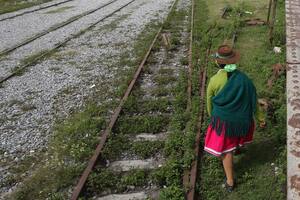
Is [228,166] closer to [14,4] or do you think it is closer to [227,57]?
[227,57]

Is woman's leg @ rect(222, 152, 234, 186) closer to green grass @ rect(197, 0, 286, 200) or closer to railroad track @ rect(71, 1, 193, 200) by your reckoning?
green grass @ rect(197, 0, 286, 200)

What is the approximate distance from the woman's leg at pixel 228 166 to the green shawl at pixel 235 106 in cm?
31

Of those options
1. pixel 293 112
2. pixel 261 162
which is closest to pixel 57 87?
pixel 261 162

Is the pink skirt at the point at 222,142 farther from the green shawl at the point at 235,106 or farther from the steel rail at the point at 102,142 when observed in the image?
the steel rail at the point at 102,142

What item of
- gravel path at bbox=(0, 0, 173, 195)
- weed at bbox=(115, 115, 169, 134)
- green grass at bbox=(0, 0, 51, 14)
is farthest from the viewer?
green grass at bbox=(0, 0, 51, 14)

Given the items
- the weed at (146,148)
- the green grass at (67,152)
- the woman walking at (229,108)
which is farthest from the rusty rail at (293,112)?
the green grass at (67,152)

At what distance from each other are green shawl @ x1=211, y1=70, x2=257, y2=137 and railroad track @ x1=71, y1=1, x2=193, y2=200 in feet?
4.20

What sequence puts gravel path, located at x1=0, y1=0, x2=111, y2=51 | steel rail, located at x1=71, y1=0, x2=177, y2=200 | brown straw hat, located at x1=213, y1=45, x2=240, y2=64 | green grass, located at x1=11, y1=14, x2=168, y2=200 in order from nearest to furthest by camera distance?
brown straw hat, located at x1=213, y1=45, x2=240, y2=64 < steel rail, located at x1=71, y1=0, x2=177, y2=200 < green grass, located at x1=11, y1=14, x2=168, y2=200 < gravel path, located at x1=0, y1=0, x2=111, y2=51

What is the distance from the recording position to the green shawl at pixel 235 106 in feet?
16.0

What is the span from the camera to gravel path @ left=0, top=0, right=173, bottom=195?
24.3ft

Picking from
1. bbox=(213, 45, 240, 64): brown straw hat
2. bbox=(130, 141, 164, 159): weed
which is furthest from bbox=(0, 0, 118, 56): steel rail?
bbox=(213, 45, 240, 64): brown straw hat

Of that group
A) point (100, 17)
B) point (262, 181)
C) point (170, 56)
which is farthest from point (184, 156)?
point (100, 17)

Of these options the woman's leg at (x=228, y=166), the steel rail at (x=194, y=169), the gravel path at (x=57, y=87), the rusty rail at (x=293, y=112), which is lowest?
the gravel path at (x=57, y=87)

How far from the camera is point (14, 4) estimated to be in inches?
1052
